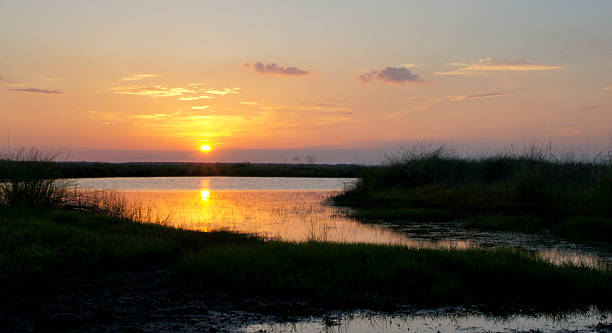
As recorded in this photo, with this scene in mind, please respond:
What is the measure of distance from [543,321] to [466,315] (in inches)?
36.2

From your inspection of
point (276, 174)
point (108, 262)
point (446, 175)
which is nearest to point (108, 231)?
point (108, 262)

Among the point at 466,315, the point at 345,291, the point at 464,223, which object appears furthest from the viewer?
the point at 464,223

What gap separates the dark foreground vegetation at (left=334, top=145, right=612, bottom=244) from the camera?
16.1 meters

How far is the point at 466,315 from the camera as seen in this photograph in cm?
665

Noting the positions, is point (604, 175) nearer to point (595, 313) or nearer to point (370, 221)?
point (370, 221)

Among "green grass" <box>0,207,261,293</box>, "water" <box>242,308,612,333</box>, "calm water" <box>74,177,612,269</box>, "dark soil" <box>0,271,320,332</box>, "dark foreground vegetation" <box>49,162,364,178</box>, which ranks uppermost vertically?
"dark foreground vegetation" <box>49,162,364,178</box>

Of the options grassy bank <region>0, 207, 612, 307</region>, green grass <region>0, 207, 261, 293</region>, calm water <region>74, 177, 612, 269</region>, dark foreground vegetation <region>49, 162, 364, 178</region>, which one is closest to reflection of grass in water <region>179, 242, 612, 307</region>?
grassy bank <region>0, 207, 612, 307</region>

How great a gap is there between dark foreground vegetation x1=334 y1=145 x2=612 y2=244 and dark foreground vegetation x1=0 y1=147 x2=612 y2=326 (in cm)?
652

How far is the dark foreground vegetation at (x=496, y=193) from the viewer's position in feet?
52.8

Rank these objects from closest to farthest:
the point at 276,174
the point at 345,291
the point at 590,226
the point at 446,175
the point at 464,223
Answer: the point at 345,291
the point at 590,226
the point at 464,223
the point at 446,175
the point at 276,174

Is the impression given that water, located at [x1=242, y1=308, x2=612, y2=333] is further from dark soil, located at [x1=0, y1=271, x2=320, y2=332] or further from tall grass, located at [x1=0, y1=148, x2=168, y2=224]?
tall grass, located at [x1=0, y1=148, x2=168, y2=224]

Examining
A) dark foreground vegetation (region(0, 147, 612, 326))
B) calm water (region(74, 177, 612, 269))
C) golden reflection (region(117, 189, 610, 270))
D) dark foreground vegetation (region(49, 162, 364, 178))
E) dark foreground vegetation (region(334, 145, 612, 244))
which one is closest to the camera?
dark foreground vegetation (region(0, 147, 612, 326))

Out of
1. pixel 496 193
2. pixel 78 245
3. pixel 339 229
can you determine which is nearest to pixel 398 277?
pixel 78 245

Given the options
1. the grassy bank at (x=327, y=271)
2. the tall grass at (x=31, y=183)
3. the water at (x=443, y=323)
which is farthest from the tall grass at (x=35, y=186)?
the water at (x=443, y=323)
